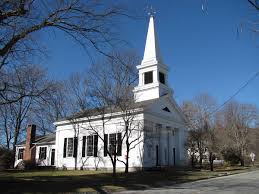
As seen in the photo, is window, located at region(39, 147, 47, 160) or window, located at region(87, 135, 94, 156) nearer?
window, located at region(87, 135, 94, 156)

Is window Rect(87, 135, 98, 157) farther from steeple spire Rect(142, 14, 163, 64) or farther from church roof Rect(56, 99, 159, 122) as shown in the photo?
steeple spire Rect(142, 14, 163, 64)

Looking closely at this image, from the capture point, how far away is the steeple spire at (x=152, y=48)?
1598 inches

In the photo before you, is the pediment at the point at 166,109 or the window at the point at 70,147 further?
the window at the point at 70,147

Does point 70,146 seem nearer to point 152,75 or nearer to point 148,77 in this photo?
point 148,77

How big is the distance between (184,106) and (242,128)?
11.8m

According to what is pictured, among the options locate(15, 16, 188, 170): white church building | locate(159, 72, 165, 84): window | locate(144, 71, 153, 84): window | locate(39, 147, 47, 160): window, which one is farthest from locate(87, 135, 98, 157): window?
locate(159, 72, 165, 84): window

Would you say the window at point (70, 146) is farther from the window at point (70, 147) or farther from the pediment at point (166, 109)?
the pediment at point (166, 109)

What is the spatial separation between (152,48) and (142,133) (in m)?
14.4

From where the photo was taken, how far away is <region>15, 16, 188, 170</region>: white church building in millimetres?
32875

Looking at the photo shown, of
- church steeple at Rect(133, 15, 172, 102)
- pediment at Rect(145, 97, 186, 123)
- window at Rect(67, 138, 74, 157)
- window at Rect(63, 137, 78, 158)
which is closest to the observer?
pediment at Rect(145, 97, 186, 123)

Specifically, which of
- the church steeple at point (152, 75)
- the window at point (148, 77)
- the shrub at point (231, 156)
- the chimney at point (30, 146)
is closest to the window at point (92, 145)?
the church steeple at point (152, 75)

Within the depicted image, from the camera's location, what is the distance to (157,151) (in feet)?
117

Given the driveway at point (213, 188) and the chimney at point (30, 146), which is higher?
the chimney at point (30, 146)

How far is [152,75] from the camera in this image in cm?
3975
